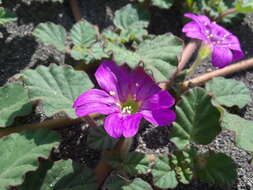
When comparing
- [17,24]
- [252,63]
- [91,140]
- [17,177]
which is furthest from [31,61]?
[252,63]

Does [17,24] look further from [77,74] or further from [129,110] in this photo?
[129,110]

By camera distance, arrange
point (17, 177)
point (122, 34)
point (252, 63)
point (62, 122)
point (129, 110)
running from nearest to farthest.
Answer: point (17, 177) < point (129, 110) < point (62, 122) < point (122, 34) < point (252, 63)

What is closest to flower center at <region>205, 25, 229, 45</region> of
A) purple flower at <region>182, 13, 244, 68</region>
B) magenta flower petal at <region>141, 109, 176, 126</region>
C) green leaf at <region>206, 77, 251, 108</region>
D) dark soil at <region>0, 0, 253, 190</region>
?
purple flower at <region>182, 13, 244, 68</region>

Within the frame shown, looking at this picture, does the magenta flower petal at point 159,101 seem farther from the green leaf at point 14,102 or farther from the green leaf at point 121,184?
the green leaf at point 14,102

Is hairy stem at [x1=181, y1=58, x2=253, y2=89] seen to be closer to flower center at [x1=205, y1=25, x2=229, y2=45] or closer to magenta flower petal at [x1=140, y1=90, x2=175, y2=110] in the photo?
flower center at [x1=205, y1=25, x2=229, y2=45]

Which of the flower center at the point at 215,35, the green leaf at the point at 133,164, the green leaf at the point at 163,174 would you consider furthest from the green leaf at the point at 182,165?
the flower center at the point at 215,35

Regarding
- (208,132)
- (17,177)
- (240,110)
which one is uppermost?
(17,177)
